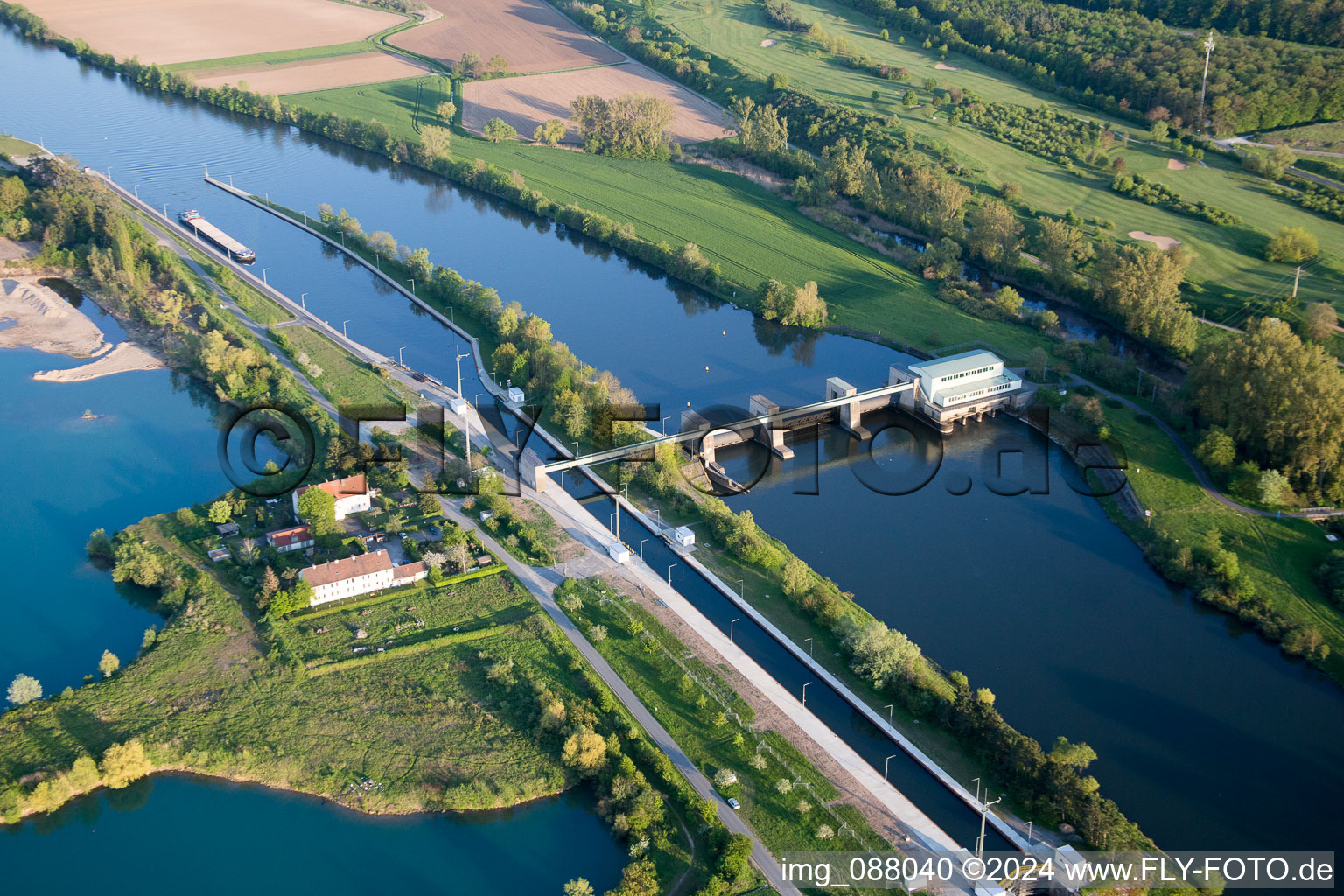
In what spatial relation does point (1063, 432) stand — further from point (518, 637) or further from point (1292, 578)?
point (518, 637)

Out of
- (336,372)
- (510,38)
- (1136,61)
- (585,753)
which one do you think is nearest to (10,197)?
(336,372)

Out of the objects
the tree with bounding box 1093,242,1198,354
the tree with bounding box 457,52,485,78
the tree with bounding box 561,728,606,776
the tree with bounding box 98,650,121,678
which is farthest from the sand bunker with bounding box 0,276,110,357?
the tree with bounding box 1093,242,1198,354

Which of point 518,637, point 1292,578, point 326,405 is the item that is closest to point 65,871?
point 518,637

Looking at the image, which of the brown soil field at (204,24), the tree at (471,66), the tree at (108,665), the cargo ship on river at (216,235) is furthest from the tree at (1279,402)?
the brown soil field at (204,24)

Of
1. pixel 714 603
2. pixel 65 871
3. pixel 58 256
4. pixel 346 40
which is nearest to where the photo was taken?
pixel 65 871

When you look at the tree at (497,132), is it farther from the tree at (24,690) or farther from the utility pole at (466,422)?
the tree at (24,690)

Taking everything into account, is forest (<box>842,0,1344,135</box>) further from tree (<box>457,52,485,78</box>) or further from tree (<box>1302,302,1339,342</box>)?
tree (<box>457,52,485,78</box>)

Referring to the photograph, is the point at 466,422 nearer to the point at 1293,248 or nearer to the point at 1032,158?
the point at 1293,248
